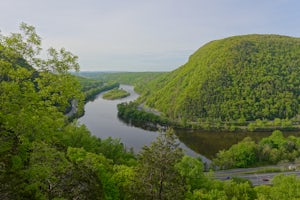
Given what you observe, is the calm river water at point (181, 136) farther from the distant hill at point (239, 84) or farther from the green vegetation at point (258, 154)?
the distant hill at point (239, 84)

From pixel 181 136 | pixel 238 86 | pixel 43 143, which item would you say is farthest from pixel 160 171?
pixel 238 86

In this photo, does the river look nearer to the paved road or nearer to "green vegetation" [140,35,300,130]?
the paved road

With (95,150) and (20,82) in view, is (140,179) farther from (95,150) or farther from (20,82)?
(95,150)

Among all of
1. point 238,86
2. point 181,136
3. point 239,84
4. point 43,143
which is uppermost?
point 43,143

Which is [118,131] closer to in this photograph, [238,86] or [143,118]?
[143,118]

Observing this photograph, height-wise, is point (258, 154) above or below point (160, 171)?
below

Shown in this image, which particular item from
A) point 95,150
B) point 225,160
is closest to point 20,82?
point 95,150
